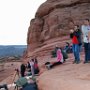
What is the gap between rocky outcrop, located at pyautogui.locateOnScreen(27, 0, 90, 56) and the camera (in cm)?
3528

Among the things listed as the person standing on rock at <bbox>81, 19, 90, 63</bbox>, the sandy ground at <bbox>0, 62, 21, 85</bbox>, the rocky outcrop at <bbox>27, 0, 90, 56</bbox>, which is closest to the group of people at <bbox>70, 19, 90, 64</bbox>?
the person standing on rock at <bbox>81, 19, 90, 63</bbox>

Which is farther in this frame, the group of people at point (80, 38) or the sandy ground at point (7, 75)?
the sandy ground at point (7, 75)

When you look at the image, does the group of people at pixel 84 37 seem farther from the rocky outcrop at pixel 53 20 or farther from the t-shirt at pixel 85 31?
the rocky outcrop at pixel 53 20

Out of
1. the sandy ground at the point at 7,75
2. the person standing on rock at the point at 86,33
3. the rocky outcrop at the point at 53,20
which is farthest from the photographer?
the rocky outcrop at the point at 53,20

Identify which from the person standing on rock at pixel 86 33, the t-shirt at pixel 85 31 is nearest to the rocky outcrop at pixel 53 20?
the person standing on rock at pixel 86 33

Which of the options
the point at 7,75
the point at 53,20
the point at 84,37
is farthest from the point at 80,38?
the point at 7,75

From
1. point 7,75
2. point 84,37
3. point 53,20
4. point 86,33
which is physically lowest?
point 7,75

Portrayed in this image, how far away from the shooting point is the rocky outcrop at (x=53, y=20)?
1389 inches

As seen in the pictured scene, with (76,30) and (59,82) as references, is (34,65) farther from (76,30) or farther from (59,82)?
(59,82)

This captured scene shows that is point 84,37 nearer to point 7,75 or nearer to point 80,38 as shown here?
point 80,38

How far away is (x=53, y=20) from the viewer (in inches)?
1458

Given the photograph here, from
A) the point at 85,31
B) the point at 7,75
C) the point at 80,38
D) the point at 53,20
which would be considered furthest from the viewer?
the point at 7,75

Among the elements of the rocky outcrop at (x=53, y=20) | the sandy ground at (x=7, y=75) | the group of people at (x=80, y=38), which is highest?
the rocky outcrop at (x=53, y=20)

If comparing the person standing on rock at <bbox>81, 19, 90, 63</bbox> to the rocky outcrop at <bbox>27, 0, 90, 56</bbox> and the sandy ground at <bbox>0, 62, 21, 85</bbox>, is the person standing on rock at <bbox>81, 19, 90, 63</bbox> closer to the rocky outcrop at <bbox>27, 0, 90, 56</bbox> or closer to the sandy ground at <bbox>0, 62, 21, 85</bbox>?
the sandy ground at <bbox>0, 62, 21, 85</bbox>
